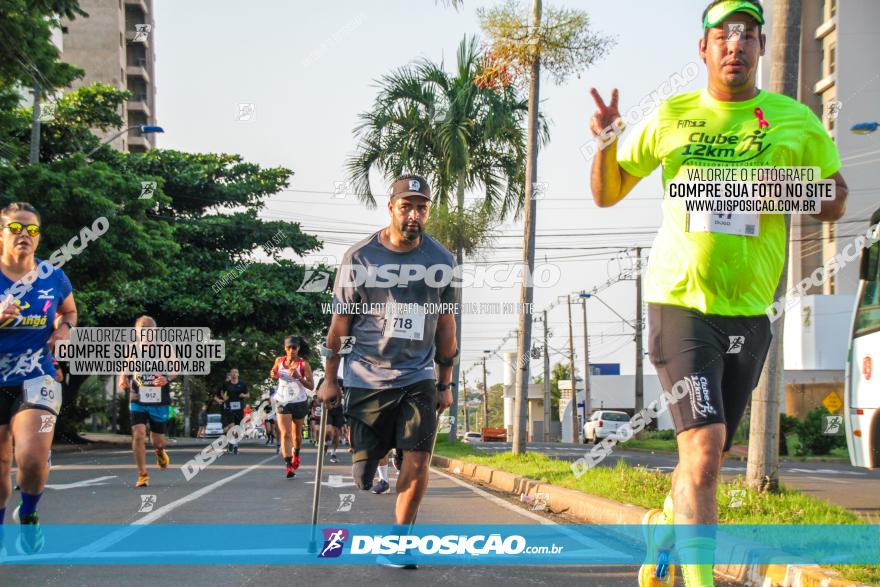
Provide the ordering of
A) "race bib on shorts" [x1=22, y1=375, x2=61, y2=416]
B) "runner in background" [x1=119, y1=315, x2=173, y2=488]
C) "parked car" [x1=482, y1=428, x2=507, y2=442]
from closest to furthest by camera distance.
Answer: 1. "race bib on shorts" [x1=22, y1=375, x2=61, y2=416]
2. "runner in background" [x1=119, y1=315, x2=173, y2=488]
3. "parked car" [x1=482, y1=428, x2=507, y2=442]

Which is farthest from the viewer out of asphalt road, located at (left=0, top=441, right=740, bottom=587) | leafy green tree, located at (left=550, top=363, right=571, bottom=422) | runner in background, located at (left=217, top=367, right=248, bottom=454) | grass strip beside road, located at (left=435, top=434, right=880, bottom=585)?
leafy green tree, located at (left=550, top=363, right=571, bottom=422)

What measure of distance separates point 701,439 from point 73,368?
29657 millimetres

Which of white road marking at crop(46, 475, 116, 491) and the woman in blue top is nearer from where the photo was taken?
the woman in blue top

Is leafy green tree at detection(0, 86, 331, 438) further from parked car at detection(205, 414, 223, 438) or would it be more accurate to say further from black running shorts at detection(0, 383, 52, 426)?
black running shorts at detection(0, 383, 52, 426)

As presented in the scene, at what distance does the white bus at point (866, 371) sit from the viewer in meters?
12.1

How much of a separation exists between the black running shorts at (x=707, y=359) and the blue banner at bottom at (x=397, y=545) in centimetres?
136

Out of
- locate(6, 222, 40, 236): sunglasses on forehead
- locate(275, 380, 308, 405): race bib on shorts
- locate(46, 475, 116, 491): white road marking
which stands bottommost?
locate(46, 475, 116, 491): white road marking

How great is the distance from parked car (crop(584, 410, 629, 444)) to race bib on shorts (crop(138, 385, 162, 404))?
34565 mm

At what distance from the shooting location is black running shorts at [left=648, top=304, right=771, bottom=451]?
4.30m

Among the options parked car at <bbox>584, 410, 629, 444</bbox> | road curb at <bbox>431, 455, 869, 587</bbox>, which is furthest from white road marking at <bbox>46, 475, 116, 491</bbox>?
parked car at <bbox>584, 410, 629, 444</bbox>

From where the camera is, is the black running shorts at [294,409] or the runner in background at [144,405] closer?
the runner in background at [144,405]

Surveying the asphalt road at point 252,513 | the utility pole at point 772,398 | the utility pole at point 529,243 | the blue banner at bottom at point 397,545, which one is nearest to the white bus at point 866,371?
the utility pole at point 772,398

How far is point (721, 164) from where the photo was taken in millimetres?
4488

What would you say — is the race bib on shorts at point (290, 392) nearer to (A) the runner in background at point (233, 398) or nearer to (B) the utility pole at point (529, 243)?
(B) the utility pole at point (529, 243)
